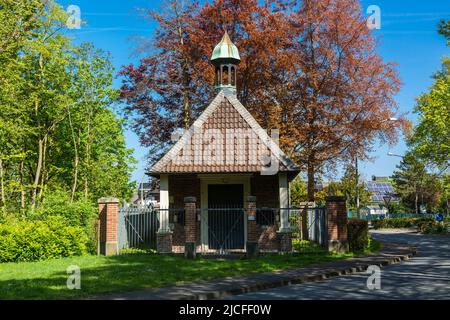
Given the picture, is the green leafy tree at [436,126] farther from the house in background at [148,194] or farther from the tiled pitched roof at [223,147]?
the house in background at [148,194]

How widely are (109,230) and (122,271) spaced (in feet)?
18.4

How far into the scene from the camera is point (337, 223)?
18891 millimetres

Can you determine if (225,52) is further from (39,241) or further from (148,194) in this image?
(148,194)

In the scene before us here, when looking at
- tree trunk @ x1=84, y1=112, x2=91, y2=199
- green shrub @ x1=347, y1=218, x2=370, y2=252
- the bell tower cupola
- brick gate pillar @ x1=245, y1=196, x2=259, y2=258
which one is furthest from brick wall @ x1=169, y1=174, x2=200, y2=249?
tree trunk @ x1=84, y1=112, x2=91, y2=199

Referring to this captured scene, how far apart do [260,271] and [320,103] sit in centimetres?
1468

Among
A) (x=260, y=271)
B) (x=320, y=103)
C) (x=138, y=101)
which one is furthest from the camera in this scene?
(x=138, y=101)

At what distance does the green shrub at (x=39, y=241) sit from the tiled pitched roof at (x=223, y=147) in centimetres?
402

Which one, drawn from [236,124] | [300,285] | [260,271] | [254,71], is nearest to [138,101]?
[254,71]

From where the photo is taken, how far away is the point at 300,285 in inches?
481

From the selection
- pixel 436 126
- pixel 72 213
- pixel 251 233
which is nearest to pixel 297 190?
pixel 436 126

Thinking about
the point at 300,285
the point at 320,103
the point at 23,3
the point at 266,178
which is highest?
the point at 23,3

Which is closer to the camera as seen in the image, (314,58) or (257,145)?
(257,145)

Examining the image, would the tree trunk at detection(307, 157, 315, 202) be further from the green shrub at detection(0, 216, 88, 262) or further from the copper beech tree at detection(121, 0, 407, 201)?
the green shrub at detection(0, 216, 88, 262)
